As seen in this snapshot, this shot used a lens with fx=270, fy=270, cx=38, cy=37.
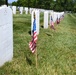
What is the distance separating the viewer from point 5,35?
325 inches

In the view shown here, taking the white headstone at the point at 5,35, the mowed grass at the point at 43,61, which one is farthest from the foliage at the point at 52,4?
the white headstone at the point at 5,35

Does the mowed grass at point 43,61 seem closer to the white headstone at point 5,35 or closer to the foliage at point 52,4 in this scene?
the white headstone at point 5,35

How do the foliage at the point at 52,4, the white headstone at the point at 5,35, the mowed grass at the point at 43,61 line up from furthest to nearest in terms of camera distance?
the foliage at the point at 52,4, the white headstone at the point at 5,35, the mowed grass at the point at 43,61

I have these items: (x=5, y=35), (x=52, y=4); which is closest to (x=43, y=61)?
(x=5, y=35)

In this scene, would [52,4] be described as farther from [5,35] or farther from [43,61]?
[5,35]

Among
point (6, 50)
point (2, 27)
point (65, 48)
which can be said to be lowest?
point (65, 48)

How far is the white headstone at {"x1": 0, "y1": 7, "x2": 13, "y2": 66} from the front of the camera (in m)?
7.91

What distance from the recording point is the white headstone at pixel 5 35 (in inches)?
312

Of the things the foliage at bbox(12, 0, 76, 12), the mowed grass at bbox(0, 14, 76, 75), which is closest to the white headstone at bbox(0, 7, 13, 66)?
the mowed grass at bbox(0, 14, 76, 75)

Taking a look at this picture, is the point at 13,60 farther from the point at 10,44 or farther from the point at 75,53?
the point at 75,53

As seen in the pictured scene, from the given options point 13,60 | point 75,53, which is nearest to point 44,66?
point 13,60

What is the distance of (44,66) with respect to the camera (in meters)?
8.38

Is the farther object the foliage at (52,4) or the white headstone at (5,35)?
the foliage at (52,4)

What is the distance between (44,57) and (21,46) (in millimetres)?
1830
